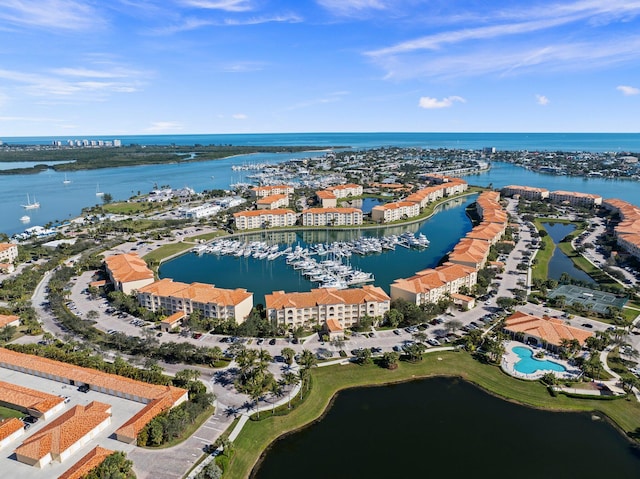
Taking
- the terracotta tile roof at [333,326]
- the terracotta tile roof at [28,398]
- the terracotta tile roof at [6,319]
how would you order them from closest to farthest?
the terracotta tile roof at [28,398], the terracotta tile roof at [333,326], the terracotta tile roof at [6,319]

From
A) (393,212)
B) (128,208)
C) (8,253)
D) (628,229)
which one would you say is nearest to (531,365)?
(628,229)

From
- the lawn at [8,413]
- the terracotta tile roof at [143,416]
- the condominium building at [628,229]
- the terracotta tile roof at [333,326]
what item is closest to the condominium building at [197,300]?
the terracotta tile roof at [333,326]

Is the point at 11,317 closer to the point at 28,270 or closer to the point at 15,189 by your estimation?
the point at 28,270

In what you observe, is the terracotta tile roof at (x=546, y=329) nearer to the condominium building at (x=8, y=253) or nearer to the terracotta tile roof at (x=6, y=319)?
the terracotta tile roof at (x=6, y=319)

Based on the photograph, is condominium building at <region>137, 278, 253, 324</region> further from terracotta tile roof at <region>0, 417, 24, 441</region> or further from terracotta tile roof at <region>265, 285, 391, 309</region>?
terracotta tile roof at <region>0, 417, 24, 441</region>

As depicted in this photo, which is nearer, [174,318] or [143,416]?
[143,416]

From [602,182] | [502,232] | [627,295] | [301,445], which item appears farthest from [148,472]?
[602,182]

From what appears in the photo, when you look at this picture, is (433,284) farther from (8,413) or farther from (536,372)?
(8,413)
